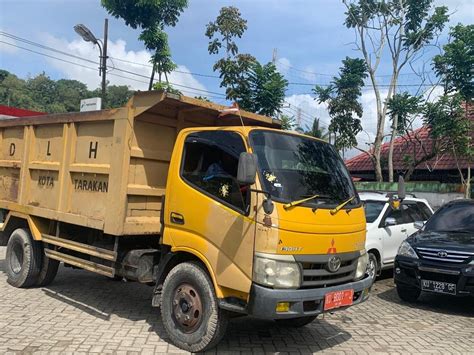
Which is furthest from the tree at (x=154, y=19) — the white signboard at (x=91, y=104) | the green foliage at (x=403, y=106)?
the green foliage at (x=403, y=106)

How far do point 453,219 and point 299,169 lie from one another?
465 cm

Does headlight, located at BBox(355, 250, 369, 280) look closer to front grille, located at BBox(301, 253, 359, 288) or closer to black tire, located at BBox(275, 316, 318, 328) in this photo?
front grille, located at BBox(301, 253, 359, 288)

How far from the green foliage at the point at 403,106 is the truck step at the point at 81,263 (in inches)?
470

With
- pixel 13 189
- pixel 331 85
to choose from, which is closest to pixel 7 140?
pixel 13 189

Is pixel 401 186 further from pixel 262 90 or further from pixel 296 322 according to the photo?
pixel 262 90

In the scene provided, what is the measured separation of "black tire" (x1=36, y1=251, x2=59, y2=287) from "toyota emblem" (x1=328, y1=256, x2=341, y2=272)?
4422 millimetres

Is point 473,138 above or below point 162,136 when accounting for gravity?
above

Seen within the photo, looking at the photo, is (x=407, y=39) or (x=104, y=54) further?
(x=104, y=54)

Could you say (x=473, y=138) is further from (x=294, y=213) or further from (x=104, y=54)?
(x=104, y=54)

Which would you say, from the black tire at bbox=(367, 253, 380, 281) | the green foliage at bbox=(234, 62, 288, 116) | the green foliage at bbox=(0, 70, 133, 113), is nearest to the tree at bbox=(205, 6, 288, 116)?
the green foliage at bbox=(234, 62, 288, 116)

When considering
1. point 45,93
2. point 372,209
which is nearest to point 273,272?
point 372,209

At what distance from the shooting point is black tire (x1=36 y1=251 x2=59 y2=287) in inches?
288

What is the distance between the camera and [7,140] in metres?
8.00

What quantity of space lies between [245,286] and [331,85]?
12.7m
